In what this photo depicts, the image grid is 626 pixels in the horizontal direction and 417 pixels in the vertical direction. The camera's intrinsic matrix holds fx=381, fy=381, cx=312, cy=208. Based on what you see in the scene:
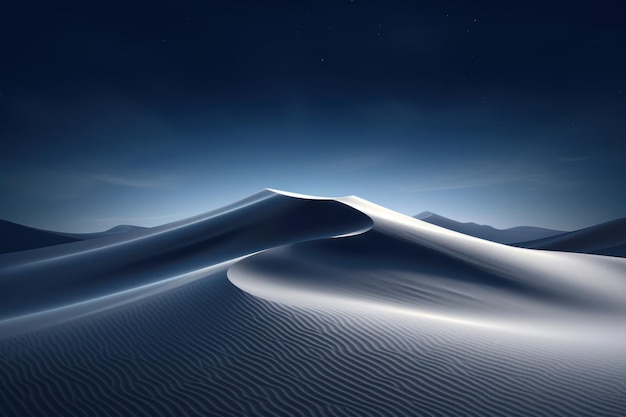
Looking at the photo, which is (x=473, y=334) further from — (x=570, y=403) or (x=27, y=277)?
(x=27, y=277)

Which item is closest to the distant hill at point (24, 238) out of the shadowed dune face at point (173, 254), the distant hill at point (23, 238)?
the distant hill at point (23, 238)

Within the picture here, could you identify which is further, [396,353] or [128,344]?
[128,344]

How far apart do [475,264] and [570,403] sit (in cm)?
953

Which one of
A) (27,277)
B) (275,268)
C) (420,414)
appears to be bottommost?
(27,277)

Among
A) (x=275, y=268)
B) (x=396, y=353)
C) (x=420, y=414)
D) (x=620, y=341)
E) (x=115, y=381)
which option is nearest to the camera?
(x=420, y=414)

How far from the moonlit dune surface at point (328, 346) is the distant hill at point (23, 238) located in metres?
71.1

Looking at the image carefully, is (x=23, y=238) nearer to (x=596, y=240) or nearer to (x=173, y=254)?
(x=173, y=254)

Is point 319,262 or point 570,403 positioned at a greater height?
point 319,262

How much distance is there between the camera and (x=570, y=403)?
4.08 m

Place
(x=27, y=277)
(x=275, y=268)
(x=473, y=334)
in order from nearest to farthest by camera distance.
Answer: (x=473, y=334) < (x=275, y=268) < (x=27, y=277)

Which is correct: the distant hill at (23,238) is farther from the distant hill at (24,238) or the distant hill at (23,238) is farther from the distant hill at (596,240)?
the distant hill at (596,240)

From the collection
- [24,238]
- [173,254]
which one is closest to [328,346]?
[173,254]

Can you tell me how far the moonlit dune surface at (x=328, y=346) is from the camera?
13.3 feet

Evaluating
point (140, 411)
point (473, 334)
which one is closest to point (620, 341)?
point (473, 334)
